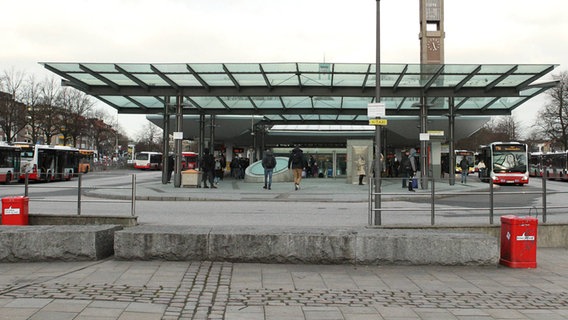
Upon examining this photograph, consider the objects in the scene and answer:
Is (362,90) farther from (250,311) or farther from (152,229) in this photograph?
(250,311)

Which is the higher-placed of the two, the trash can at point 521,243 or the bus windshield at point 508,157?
the bus windshield at point 508,157

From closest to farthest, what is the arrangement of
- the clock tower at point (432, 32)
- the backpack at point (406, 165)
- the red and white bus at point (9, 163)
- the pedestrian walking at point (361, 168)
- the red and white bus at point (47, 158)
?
the backpack at point (406, 165) → the pedestrian walking at point (361, 168) → the red and white bus at point (9, 163) → the red and white bus at point (47, 158) → the clock tower at point (432, 32)

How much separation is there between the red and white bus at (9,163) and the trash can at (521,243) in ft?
93.0

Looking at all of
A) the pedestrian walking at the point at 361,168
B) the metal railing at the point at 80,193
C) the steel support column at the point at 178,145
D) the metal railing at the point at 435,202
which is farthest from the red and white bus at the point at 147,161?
the metal railing at the point at 435,202

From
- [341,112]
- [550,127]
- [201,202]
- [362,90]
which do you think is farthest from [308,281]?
[550,127]

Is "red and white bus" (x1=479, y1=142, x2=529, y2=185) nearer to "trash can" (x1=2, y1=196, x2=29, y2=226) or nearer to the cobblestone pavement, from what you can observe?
the cobblestone pavement

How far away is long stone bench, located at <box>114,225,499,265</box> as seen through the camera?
711cm

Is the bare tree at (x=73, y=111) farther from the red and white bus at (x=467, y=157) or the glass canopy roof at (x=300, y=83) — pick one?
the red and white bus at (x=467, y=157)

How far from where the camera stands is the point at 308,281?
619cm

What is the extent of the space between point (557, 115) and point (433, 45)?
1897 centimetres

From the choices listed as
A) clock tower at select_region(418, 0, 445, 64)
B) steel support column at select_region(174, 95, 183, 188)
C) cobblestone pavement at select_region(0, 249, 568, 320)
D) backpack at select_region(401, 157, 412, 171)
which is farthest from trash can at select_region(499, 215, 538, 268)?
clock tower at select_region(418, 0, 445, 64)

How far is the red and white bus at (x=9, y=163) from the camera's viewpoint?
28031 mm

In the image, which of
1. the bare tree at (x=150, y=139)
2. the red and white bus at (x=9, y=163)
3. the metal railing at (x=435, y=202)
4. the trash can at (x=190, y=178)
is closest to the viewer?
the metal railing at (x=435, y=202)

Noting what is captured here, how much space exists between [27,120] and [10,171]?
26166 millimetres
